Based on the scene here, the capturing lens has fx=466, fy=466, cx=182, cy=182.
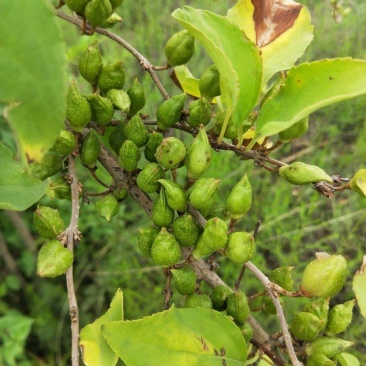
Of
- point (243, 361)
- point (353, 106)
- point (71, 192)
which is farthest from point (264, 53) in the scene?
point (353, 106)

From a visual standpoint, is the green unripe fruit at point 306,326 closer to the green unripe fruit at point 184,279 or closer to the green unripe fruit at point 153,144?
the green unripe fruit at point 184,279

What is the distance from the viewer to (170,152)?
0.69 meters

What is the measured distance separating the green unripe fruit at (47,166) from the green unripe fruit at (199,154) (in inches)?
8.3

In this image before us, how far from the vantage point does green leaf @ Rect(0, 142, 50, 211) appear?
0.59 meters

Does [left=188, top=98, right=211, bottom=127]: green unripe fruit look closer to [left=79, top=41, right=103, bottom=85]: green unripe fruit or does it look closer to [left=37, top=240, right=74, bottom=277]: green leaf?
[left=79, top=41, right=103, bottom=85]: green unripe fruit

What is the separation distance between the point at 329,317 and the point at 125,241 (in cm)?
144

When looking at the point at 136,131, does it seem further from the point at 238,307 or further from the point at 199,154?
the point at 238,307

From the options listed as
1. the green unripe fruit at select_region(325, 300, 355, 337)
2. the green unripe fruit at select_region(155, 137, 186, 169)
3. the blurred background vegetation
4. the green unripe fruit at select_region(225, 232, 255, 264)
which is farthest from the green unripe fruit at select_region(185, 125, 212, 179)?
the blurred background vegetation

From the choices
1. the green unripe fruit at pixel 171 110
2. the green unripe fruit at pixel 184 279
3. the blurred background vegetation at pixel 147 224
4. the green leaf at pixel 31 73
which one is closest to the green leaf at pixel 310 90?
the green unripe fruit at pixel 171 110

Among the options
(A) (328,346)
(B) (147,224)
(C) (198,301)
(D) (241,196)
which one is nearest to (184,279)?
(C) (198,301)

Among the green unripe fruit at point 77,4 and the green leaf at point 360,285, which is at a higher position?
the green unripe fruit at point 77,4

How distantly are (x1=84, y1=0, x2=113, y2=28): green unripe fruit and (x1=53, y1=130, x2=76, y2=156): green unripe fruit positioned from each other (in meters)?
0.18

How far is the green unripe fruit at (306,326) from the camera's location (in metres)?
0.74

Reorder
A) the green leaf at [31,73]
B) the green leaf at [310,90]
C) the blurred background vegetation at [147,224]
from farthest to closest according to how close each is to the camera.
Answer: the blurred background vegetation at [147,224] < the green leaf at [310,90] < the green leaf at [31,73]
